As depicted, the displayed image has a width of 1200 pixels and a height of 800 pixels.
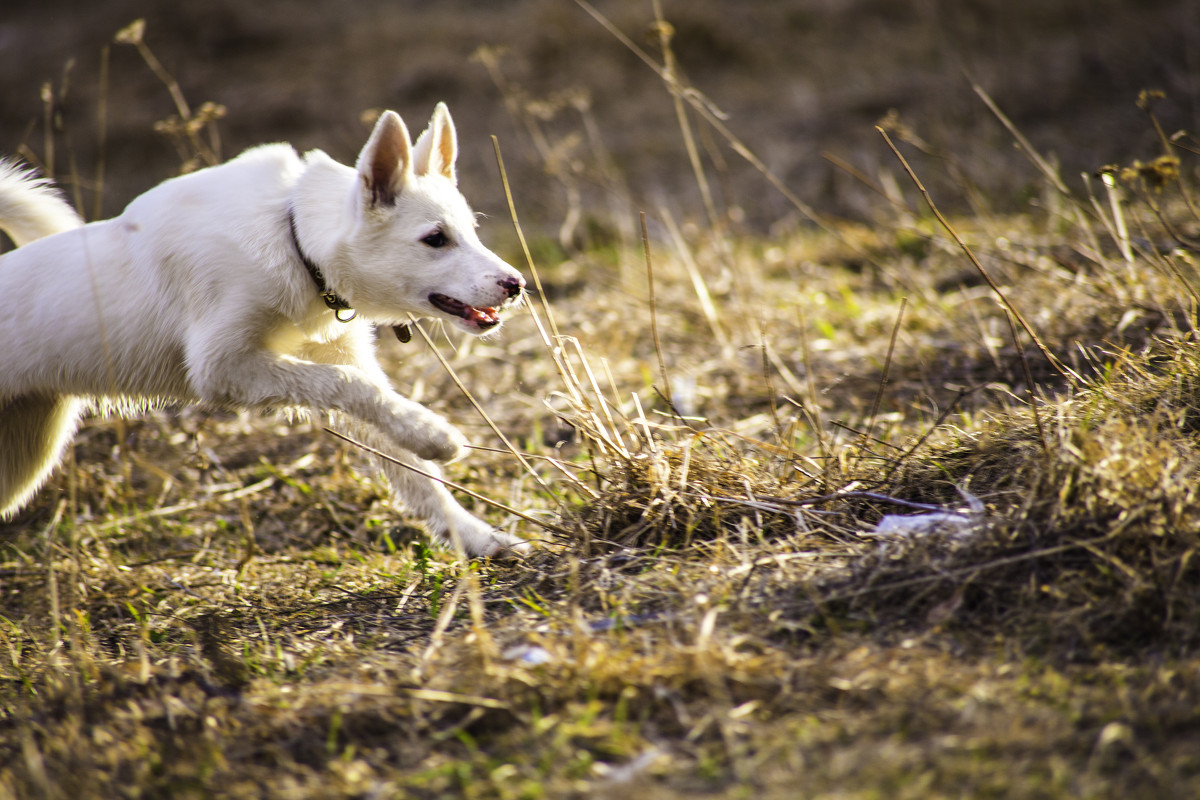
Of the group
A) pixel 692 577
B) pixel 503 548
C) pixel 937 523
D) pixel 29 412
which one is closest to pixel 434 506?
pixel 503 548

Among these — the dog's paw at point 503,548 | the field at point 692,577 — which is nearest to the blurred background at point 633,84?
the field at point 692,577

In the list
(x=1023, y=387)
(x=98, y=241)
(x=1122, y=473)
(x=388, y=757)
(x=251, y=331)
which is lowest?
(x=1023, y=387)

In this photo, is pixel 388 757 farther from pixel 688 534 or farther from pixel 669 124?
pixel 669 124

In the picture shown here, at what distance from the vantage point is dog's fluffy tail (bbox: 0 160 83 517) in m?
3.14

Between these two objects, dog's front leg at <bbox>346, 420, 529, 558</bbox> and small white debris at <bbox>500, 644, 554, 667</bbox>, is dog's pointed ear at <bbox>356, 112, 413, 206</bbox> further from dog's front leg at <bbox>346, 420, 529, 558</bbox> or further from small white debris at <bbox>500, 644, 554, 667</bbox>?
small white debris at <bbox>500, 644, 554, 667</bbox>

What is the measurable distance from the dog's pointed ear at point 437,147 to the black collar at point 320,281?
1.39 feet

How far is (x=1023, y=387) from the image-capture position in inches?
144

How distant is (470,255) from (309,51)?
10097 mm

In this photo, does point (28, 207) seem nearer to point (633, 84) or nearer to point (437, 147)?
point (437, 147)

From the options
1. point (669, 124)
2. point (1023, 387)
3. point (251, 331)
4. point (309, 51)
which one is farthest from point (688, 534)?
point (309, 51)

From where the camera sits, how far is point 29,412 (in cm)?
→ 315

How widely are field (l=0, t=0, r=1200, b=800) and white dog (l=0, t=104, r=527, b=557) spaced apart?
291 mm

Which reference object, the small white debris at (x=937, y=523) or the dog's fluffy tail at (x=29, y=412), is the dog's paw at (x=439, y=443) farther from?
the dog's fluffy tail at (x=29, y=412)

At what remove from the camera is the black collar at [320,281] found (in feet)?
9.11
